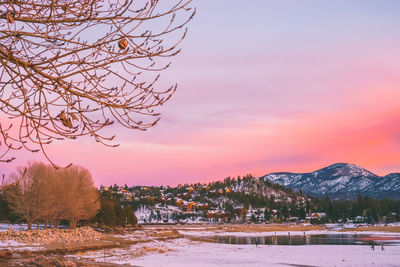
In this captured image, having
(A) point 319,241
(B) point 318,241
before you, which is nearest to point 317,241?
(B) point 318,241

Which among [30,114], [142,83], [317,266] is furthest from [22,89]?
[317,266]

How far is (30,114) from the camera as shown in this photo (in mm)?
5152

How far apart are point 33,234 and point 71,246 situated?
18.4 feet

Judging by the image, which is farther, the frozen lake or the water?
the water

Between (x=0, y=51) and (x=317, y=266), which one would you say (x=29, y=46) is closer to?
(x=0, y=51)

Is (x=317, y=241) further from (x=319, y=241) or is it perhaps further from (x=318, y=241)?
(x=319, y=241)

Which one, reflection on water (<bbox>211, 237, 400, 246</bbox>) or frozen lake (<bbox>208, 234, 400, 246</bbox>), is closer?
frozen lake (<bbox>208, 234, 400, 246</bbox>)

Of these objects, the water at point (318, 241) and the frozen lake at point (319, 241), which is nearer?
the frozen lake at point (319, 241)

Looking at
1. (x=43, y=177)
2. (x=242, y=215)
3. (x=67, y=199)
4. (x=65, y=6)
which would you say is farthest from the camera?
(x=242, y=215)

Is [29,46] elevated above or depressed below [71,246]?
above

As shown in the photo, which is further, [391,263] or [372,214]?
[372,214]

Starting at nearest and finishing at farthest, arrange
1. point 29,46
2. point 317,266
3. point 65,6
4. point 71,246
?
point 65,6, point 29,46, point 317,266, point 71,246

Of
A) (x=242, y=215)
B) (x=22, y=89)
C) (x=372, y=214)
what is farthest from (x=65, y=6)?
(x=242, y=215)

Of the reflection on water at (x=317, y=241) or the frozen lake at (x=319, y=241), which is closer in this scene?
the frozen lake at (x=319, y=241)
